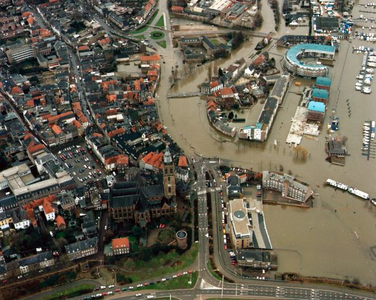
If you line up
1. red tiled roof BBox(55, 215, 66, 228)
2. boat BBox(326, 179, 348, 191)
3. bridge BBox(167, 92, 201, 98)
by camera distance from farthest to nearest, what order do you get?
bridge BBox(167, 92, 201, 98) → boat BBox(326, 179, 348, 191) → red tiled roof BBox(55, 215, 66, 228)

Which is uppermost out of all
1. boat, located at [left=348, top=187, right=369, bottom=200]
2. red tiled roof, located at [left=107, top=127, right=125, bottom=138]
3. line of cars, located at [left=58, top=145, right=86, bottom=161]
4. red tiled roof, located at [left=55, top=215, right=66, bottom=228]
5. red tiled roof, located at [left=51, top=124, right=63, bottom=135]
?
red tiled roof, located at [left=51, top=124, right=63, bottom=135]

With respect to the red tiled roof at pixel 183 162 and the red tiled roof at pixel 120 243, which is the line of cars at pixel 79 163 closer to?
the red tiled roof at pixel 183 162

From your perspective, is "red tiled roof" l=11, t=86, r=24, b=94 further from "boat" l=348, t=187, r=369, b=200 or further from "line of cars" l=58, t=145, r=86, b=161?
"boat" l=348, t=187, r=369, b=200

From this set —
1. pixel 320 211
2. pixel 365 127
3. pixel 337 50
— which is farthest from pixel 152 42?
pixel 320 211

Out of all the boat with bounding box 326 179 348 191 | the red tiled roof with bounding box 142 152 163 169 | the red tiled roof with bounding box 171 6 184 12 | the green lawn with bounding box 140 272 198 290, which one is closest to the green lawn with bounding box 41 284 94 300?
the green lawn with bounding box 140 272 198 290

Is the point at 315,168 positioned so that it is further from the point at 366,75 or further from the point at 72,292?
the point at 72,292

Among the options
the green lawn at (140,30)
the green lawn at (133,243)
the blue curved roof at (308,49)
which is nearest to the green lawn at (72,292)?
the green lawn at (133,243)

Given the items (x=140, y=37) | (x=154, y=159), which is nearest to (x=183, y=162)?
(x=154, y=159)
